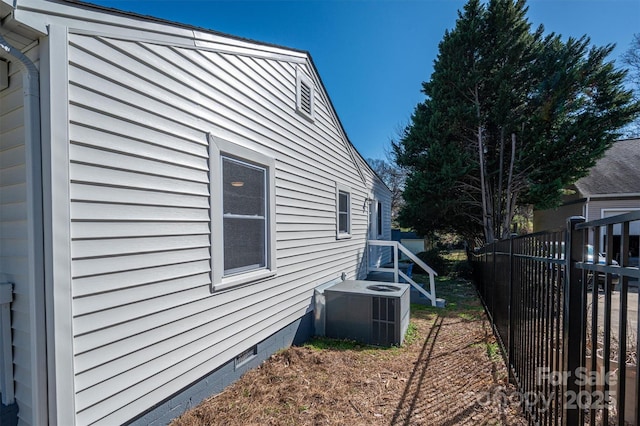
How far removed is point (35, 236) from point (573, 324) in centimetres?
322

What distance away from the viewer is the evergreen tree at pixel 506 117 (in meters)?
10.1

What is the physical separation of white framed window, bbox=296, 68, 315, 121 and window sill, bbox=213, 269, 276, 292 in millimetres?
2718

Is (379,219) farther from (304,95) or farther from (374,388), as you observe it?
(374,388)

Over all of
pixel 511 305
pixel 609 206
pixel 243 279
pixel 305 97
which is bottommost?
pixel 511 305

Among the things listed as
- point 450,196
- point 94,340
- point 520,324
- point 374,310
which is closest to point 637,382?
point 520,324

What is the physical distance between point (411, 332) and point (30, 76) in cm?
555

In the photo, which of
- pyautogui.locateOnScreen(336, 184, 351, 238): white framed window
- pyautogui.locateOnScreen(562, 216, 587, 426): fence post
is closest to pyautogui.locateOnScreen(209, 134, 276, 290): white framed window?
pyautogui.locateOnScreen(562, 216, 587, 426): fence post

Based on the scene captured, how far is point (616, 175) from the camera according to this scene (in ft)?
43.7

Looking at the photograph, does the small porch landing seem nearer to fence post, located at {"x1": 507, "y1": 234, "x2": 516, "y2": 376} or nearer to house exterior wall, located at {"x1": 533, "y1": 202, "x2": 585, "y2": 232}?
fence post, located at {"x1": 507, "y1": 234, "x2": 516, "y2": 376}

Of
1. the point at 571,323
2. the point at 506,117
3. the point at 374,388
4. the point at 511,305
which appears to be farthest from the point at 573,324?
the point at 506,117

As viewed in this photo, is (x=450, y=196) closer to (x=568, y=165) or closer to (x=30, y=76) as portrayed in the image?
(x=568, y=165)

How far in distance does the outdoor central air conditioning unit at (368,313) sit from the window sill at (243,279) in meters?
1.50

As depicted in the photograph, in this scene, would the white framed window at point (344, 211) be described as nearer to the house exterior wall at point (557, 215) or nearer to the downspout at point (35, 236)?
the downspout at point (35, 236)

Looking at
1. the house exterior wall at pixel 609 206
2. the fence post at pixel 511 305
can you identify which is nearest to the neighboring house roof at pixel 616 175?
the house exterior wall at pixel 609 206
